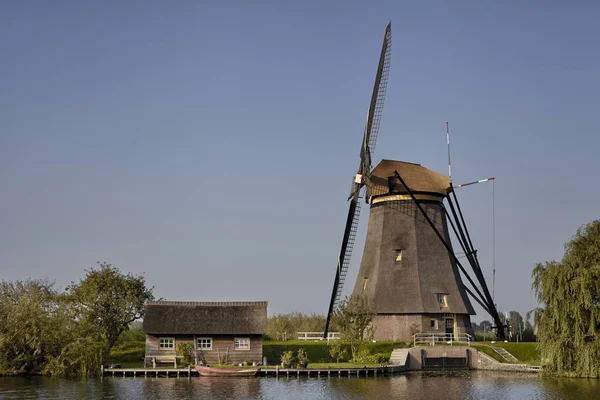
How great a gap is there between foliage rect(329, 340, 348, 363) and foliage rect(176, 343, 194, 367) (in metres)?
8.13

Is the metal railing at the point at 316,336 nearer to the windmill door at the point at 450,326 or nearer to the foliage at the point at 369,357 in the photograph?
the foliage at the point at 369,357

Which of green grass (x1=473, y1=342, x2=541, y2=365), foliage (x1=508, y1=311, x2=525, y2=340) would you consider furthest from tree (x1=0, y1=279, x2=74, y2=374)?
foliage (x1=508, y1=311, x2=525, y2=340)

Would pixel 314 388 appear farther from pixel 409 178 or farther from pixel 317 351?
pixel 409 178

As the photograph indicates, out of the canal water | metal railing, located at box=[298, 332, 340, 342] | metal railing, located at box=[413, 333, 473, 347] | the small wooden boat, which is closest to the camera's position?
the canal water

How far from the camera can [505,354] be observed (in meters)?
45.0

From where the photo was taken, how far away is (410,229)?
167 feet

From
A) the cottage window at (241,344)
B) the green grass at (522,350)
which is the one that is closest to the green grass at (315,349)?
the cottage window at (241,344)

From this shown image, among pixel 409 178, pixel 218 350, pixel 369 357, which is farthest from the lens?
pixel 409 178

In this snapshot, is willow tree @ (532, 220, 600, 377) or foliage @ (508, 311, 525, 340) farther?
foliage @ (508, 311, 525, 340)

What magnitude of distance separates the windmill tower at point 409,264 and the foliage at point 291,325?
11.1 meters

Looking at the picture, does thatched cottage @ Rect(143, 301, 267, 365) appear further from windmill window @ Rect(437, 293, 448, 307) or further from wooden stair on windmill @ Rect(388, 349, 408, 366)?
windmill window @ Rect(437, 293, 448, 307)

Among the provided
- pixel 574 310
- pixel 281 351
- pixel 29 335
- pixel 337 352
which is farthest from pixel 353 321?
pixel 29 335

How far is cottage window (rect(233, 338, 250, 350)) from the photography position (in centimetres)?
4406

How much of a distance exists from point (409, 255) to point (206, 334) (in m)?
14.7
